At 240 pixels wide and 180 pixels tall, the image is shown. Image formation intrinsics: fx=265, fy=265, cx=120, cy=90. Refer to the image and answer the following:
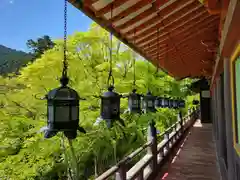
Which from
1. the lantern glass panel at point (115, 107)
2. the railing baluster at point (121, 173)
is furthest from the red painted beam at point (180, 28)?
the railing baluster at point (121, 173)

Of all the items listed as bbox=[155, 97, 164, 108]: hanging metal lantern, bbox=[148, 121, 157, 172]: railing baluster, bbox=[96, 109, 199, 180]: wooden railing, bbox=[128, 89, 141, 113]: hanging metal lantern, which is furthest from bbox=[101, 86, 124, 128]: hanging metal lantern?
bbox=[155, 97, 164, 108]: hanging metal lantern

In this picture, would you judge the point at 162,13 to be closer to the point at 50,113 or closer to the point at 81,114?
the point at 50,113

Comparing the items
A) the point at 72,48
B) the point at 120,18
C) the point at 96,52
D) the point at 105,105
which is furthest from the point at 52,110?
the point at 96,52

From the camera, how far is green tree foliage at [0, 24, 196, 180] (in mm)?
6809

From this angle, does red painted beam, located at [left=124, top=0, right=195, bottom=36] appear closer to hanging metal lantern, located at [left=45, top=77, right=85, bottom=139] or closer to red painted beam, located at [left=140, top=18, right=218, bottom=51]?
red painted beam, located at [left=140, top=18, right=218, bottom=51]

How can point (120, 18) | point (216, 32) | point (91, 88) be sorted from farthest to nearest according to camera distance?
point (91, 88), point (216, 32), point (120, 18)

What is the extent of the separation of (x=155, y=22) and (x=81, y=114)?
14.6 ft

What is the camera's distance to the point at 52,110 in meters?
1.52

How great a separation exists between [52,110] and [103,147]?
695 centimetres

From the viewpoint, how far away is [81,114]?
22.4 feet

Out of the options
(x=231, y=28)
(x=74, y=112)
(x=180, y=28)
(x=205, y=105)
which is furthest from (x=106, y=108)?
(x=205, y=105)

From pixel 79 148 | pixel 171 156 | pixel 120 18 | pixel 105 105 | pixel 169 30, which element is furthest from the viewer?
pixel 79 148

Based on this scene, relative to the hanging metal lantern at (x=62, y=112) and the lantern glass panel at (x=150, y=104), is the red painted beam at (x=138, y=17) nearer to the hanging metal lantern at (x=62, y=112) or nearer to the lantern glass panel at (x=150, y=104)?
the hanging metal lantern at (x=62, y=112)

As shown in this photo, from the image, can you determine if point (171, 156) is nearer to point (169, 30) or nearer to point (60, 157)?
point (60, 157)
